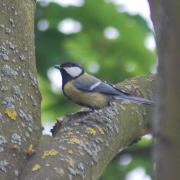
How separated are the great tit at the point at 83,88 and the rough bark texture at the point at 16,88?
90cm

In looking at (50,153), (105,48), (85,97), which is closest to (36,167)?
(50,153)

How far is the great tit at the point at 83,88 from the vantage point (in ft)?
11.7

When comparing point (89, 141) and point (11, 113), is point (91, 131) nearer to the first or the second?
point (89, 141)

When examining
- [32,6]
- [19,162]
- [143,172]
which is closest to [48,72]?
[143,172]

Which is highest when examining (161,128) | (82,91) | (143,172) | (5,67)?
(161,128)

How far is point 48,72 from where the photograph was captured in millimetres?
4402

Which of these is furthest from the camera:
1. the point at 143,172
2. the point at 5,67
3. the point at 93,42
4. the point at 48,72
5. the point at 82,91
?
the point at 93,42

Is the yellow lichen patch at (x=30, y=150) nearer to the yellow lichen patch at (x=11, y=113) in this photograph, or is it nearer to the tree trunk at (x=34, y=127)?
the tree trunk at (x=34, y=127)

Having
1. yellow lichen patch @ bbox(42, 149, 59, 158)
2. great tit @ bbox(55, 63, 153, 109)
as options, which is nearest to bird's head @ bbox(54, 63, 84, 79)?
great tit @ bbox(55, 63, 153, 109)

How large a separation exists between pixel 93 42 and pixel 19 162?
3.07m

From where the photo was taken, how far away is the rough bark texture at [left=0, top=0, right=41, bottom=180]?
210cm

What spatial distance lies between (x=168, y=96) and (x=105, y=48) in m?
4.09

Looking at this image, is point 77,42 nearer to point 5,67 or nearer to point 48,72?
point 48,72

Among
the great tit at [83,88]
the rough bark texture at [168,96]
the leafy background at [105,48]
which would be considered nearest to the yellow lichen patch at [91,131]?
the great tit at [83,88]
